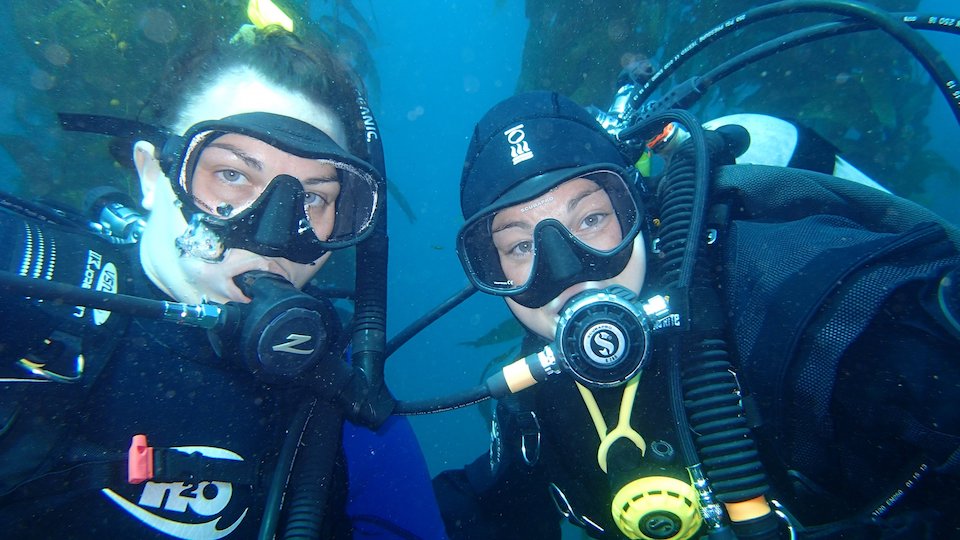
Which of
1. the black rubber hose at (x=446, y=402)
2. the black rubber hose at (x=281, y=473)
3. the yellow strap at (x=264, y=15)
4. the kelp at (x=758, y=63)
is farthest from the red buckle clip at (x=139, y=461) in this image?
the kelp at (x=758, y=63)

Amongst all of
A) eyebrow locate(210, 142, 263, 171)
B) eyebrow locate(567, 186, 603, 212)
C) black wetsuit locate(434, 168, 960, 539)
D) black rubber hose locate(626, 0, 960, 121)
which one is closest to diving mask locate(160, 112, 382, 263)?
eyebrow locate(210, 142, 263, 171)

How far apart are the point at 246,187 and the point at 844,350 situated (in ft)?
9.01

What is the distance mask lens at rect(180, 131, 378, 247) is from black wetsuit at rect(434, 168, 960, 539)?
2109 millimetres

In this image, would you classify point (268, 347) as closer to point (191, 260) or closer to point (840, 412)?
point (191, 260)

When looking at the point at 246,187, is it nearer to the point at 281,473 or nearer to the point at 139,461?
the point at 139,461

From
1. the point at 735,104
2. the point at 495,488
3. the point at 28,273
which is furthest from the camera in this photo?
the point at 735,104

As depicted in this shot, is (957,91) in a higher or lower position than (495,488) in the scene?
higher

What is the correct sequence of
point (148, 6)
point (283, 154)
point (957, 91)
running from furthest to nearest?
point (148, 6)
point (957, 91)
point (283, 154)

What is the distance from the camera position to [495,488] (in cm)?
355

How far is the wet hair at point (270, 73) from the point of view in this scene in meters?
2.61

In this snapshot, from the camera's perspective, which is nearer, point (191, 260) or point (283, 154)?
point (191, 260)

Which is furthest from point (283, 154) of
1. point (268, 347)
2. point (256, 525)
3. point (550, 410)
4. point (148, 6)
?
point (148, 6)

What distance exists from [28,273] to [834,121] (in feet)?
36.1

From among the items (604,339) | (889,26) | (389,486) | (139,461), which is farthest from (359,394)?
(889,26)
